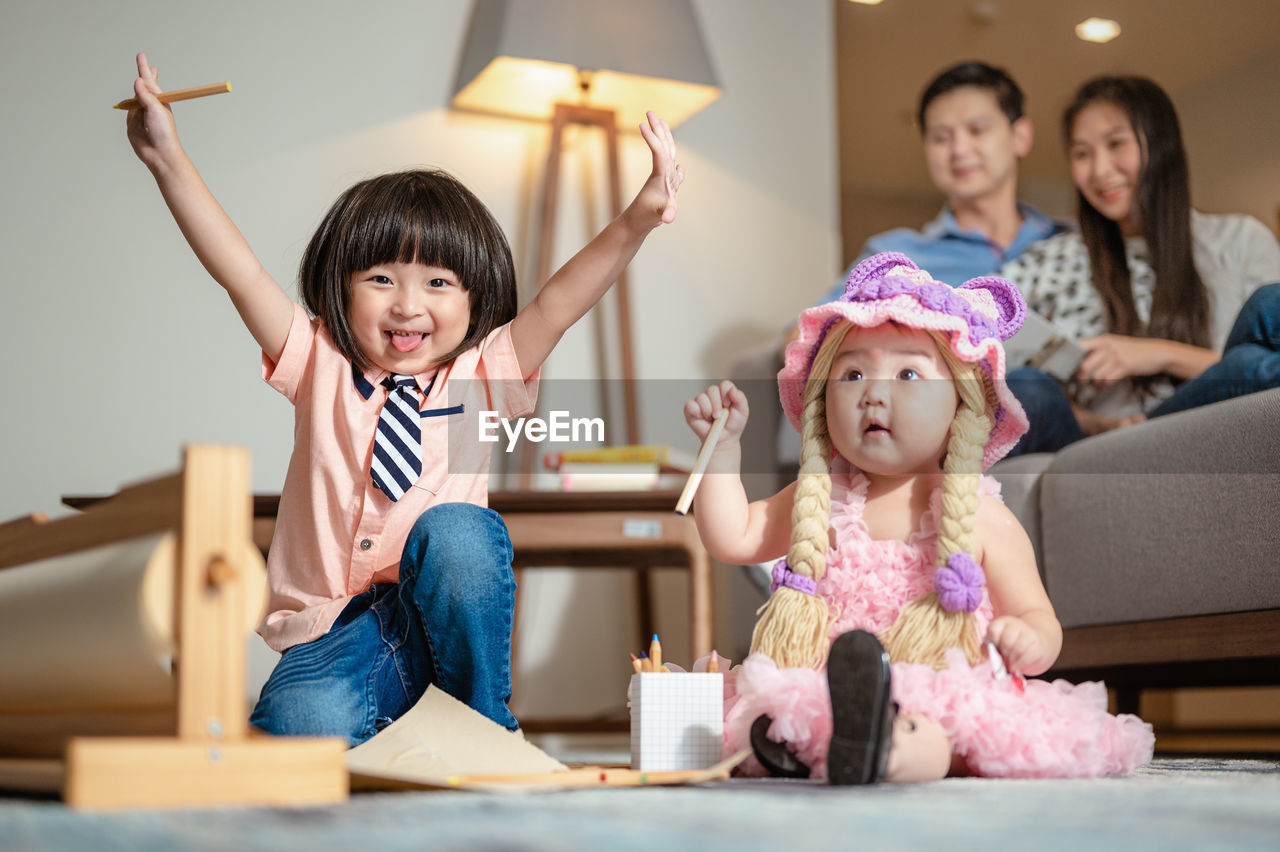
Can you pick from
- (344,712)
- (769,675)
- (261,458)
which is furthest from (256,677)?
(769,675)

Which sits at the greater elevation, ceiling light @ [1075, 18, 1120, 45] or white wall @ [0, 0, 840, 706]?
ceiling light @ [1075, 18, 1120, 45]

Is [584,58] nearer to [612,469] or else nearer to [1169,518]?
[612,469]

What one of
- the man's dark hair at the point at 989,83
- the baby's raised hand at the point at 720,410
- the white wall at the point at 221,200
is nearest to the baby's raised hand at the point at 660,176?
the baby's raised hand at the point at 720,410

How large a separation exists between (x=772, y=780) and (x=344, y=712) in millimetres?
370

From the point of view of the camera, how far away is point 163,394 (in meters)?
1.97

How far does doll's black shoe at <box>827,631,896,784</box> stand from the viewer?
69 centimetres

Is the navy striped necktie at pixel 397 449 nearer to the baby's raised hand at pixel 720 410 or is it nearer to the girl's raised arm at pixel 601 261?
the girl's raised arm at pixel 601 261

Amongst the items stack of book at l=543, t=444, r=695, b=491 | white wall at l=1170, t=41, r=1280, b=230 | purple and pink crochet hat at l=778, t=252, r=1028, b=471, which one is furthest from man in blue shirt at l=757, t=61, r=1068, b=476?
purple and pink crochet hat at l=778, t=252, r=1028, b=471

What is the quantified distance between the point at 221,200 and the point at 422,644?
131 cm

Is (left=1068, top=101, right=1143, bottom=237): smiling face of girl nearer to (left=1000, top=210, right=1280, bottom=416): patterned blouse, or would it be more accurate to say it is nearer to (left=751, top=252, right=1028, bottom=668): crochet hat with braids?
(left=1000, top=210, right=1280, bottom=416): patterned blouse

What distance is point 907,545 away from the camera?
1006mm

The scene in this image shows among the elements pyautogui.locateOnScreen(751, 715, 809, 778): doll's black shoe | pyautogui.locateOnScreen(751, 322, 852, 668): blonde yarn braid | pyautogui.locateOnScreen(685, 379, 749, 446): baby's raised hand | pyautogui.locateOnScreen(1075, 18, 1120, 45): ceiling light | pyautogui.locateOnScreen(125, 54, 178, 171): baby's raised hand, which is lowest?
pyautogui.locateOnScreen(751, 715, 809, 778): doll's black shoe

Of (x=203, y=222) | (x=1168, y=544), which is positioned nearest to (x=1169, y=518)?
(x=1168, y=544)

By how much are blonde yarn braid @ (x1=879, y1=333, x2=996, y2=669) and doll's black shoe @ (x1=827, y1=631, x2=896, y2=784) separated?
0.22 meters
